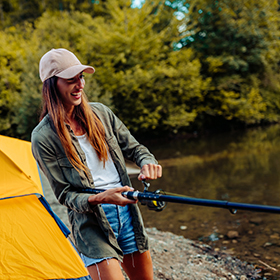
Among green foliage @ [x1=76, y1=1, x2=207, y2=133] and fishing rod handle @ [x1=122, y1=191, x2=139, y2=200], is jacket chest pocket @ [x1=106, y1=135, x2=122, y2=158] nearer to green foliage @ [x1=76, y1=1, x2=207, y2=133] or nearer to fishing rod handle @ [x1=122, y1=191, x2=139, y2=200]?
fishing rod handle @ [x1=122, y1=191, x2=139, y2=200]

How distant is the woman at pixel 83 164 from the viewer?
67.8 inches

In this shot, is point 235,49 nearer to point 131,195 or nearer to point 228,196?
point 228,196

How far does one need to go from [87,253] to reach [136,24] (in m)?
19.6

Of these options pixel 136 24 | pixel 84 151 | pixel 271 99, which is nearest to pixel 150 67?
pixel 136 24

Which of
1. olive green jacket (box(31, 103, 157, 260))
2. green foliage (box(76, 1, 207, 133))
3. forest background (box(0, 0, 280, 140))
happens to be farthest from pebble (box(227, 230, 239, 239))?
green foliage (box(76, 1, 207, 133))

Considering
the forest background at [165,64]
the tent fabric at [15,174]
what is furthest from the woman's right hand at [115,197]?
the forest background at [165,64]

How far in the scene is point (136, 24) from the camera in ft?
64.5

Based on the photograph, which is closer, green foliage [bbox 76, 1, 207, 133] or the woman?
the woman

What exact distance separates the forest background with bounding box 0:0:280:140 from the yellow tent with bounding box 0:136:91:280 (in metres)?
14.1

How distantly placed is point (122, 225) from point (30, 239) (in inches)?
49.7

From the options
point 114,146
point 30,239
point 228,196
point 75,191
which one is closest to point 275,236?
point 228,196

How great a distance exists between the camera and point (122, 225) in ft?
6.19

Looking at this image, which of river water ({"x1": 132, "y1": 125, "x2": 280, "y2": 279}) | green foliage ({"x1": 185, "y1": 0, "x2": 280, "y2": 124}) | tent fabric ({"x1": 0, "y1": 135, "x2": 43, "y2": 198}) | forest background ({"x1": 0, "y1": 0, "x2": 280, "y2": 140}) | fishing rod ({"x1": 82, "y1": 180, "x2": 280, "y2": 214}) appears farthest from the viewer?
green foliage ({"x1": 185, "y1": 0, "x2": 280, "y2": 124})

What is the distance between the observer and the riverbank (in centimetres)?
387
